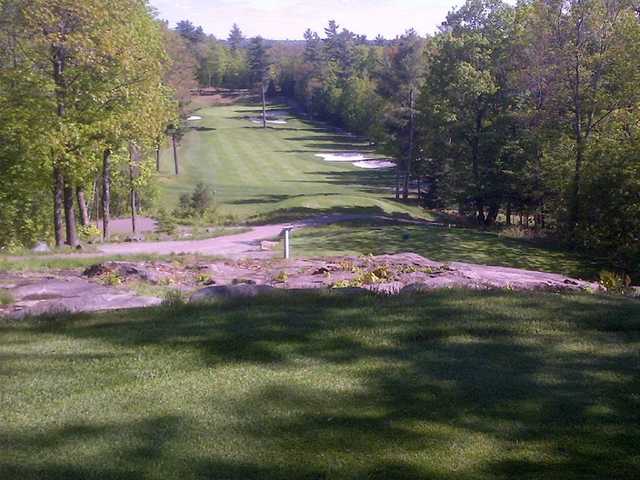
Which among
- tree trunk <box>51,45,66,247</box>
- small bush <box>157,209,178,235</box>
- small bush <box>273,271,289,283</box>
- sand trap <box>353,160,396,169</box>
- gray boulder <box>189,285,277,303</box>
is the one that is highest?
tree trunk <box>51,45,66,247</box>

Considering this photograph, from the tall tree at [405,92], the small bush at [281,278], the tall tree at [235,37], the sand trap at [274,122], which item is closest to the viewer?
the small bush at [281,278]

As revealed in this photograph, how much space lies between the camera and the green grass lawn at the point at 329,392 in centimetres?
516

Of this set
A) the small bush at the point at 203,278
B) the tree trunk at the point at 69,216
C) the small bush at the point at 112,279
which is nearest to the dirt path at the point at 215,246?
the tree trunk at the point at 69,216

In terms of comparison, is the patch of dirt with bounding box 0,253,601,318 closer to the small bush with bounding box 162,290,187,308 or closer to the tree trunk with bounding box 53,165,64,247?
the small bush with bounding box 162,290,187,308

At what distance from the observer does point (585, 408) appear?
20.6 feet

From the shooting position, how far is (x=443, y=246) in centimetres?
2491

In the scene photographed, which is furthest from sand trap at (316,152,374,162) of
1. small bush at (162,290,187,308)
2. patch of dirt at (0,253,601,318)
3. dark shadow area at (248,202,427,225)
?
small bush at (162,290,187,308)

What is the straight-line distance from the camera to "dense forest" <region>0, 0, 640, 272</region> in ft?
68.5

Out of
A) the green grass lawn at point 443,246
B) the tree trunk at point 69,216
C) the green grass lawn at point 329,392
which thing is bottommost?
the green grass lawn at point 443,246

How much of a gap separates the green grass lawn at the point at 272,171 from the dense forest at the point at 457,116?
5.60m

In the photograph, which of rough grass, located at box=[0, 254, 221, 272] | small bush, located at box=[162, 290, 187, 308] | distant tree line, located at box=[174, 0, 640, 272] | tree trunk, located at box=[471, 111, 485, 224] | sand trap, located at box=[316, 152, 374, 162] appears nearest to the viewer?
small bush, located at box=[162, 290, 187, 308]

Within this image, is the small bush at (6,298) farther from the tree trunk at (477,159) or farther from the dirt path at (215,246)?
the tree trunk at (477,159)

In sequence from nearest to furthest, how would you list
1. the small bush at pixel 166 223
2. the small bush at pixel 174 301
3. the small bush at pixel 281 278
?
the small bush at pixel 174 301 → the small bush at pixel 281 278 → the small bush at pixel 166 223

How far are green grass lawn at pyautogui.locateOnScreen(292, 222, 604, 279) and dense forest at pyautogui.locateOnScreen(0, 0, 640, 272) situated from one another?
5.25 feet
